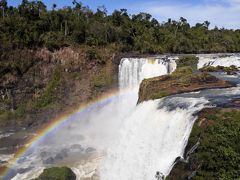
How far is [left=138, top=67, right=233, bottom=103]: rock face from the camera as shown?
23312mm

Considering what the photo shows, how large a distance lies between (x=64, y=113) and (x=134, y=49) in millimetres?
17418

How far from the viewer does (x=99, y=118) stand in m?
40.8

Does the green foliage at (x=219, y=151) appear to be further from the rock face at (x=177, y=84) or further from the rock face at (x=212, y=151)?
the rock face at (x=177, y=84)

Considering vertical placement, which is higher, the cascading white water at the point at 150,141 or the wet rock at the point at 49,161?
the cascading white water at the point at 150,141

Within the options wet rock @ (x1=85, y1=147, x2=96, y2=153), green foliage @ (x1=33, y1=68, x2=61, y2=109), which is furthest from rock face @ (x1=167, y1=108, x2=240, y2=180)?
green foliage @ (x1=33, y1=68, x2=61, y2=109)

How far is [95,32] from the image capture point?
180 feet

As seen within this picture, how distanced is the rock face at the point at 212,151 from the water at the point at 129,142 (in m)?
0.62

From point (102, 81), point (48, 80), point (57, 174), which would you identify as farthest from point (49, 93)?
point (57, 174)

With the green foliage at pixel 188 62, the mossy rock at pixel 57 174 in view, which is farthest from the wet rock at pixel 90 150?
the green foliage at pixel 188 62

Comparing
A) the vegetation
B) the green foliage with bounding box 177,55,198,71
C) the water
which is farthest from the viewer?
the green foliage with bounding box 177,55,198,71

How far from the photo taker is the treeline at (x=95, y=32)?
161 feet

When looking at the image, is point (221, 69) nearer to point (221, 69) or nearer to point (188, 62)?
point (221, 69)

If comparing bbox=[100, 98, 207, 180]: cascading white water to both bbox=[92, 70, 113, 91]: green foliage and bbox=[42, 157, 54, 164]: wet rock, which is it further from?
bbox=[92, 70, 113, 91]: green foliage

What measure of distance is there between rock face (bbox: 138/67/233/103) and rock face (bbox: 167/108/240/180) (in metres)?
6.81
